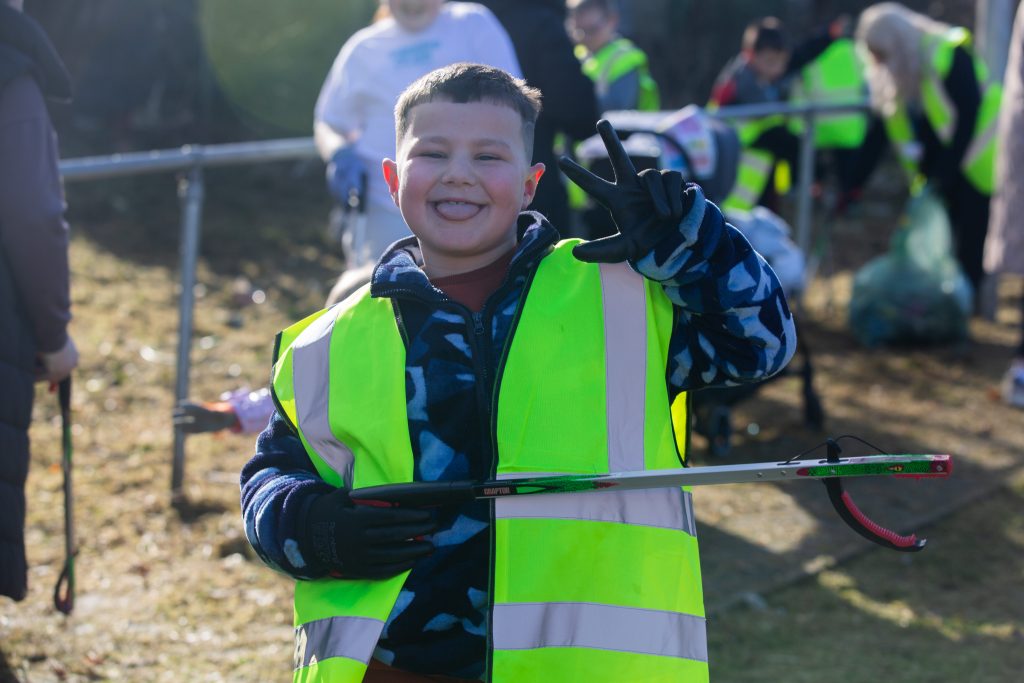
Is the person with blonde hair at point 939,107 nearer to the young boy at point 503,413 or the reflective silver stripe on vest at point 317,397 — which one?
the young boy at point 503,413

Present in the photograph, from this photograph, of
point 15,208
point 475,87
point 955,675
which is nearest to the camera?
point 475,87

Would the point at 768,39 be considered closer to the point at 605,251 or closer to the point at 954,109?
the point at 954,109

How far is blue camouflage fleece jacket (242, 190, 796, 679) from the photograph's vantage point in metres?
2.25

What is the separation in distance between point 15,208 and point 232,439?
277 centimetres

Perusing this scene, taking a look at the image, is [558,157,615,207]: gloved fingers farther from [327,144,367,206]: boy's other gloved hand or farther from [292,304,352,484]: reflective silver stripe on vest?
[327,144,367,206]: boy's other gloved hand

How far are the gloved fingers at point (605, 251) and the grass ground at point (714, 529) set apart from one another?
2194mm

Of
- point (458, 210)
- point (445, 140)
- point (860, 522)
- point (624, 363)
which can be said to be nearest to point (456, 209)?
point (458, 210)

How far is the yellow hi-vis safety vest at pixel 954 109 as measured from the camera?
796 cm

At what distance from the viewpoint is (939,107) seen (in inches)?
314

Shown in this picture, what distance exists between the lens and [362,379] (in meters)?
2.31

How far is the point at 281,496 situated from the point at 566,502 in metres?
0.51

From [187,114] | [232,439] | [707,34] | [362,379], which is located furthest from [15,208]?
[707,34]

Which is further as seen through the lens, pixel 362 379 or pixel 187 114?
pixel 187 114

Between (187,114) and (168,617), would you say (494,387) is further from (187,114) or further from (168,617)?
(187,114)
